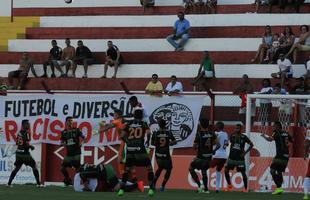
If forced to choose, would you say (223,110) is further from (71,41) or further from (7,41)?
(7,41)

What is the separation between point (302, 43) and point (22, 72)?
8.98 metres

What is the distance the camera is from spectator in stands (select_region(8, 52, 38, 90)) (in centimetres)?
3125

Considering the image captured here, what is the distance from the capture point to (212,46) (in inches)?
1252

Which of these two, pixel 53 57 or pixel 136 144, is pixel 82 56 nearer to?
pixel 53 57

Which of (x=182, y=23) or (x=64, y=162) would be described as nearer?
(x=64, y=162)

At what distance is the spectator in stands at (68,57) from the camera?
3175 centimetres

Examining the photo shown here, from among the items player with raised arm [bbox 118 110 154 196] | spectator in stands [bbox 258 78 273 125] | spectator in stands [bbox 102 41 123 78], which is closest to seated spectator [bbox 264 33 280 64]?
spectator in stands [bbox 258 78 273 125]

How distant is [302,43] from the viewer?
2975 cm

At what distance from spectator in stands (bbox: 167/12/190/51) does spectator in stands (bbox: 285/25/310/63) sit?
391 cm

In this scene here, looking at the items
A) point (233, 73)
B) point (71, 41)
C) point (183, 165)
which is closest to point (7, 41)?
point (71, 41)

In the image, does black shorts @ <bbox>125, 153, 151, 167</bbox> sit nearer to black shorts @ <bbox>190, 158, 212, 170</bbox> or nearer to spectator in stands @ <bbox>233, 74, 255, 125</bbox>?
black shorts @ <bbox>190, 158, 212, 170</bbox>

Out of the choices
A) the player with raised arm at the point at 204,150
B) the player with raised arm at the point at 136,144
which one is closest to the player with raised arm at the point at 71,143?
the player with raised arm at the point at 204,150

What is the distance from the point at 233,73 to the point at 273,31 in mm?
2258

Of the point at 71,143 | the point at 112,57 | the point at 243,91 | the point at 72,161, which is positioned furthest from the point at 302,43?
the point at 72,161
